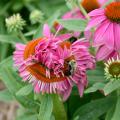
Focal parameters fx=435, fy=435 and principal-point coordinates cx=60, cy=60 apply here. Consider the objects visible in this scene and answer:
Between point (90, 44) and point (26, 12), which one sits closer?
point (90, 44)

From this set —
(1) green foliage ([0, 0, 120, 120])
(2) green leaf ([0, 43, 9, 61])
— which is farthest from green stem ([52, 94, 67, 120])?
(2) green leaf ([0, 43, 9, 61])

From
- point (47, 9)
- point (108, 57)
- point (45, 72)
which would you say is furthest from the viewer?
point (47, 9)

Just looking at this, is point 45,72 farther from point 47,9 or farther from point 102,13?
point 47,9

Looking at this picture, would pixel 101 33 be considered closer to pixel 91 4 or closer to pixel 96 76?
pixel 96 76

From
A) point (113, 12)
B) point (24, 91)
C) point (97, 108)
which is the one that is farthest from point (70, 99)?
point (113, 12)

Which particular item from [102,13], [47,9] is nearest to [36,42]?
[102,13]

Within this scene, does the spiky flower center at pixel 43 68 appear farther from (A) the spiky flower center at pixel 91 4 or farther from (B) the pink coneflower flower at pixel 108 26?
(A) the spiky flower center at pixel 91 4
